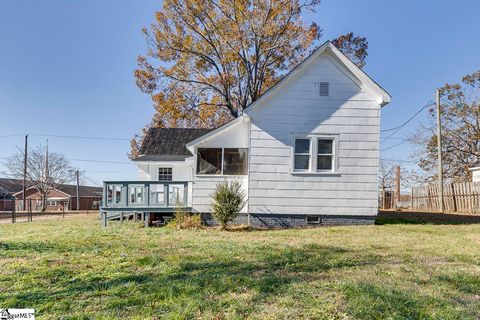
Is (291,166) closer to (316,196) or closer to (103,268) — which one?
(316,196)

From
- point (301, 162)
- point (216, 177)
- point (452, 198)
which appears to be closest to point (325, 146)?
point (301, 162)

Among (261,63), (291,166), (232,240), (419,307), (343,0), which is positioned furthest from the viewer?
(261,63)

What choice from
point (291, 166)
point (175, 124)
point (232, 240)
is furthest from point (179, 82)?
point (232, 240)

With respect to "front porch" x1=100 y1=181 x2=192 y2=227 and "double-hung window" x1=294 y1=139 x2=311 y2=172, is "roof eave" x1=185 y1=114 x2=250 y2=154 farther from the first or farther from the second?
"double-hung window" x1=294 y1=139 x2=311 y2=172

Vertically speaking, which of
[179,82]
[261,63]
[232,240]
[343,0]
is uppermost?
[343,0]

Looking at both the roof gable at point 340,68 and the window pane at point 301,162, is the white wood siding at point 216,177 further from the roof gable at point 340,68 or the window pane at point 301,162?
the window pane at point 301,162

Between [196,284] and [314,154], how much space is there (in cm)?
769

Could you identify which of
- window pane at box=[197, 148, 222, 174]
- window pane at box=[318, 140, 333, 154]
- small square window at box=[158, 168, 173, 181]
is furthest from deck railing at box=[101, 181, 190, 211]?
window pane at box=[318, 140, 333, 154]

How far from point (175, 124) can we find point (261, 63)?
7.02m

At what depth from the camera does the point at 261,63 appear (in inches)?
834

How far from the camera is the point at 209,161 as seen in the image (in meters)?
11.6

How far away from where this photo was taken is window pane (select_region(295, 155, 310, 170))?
11.1 meters

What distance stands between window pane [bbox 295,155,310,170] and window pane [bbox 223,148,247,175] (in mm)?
1835

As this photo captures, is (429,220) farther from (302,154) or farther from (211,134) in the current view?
(211,134)
